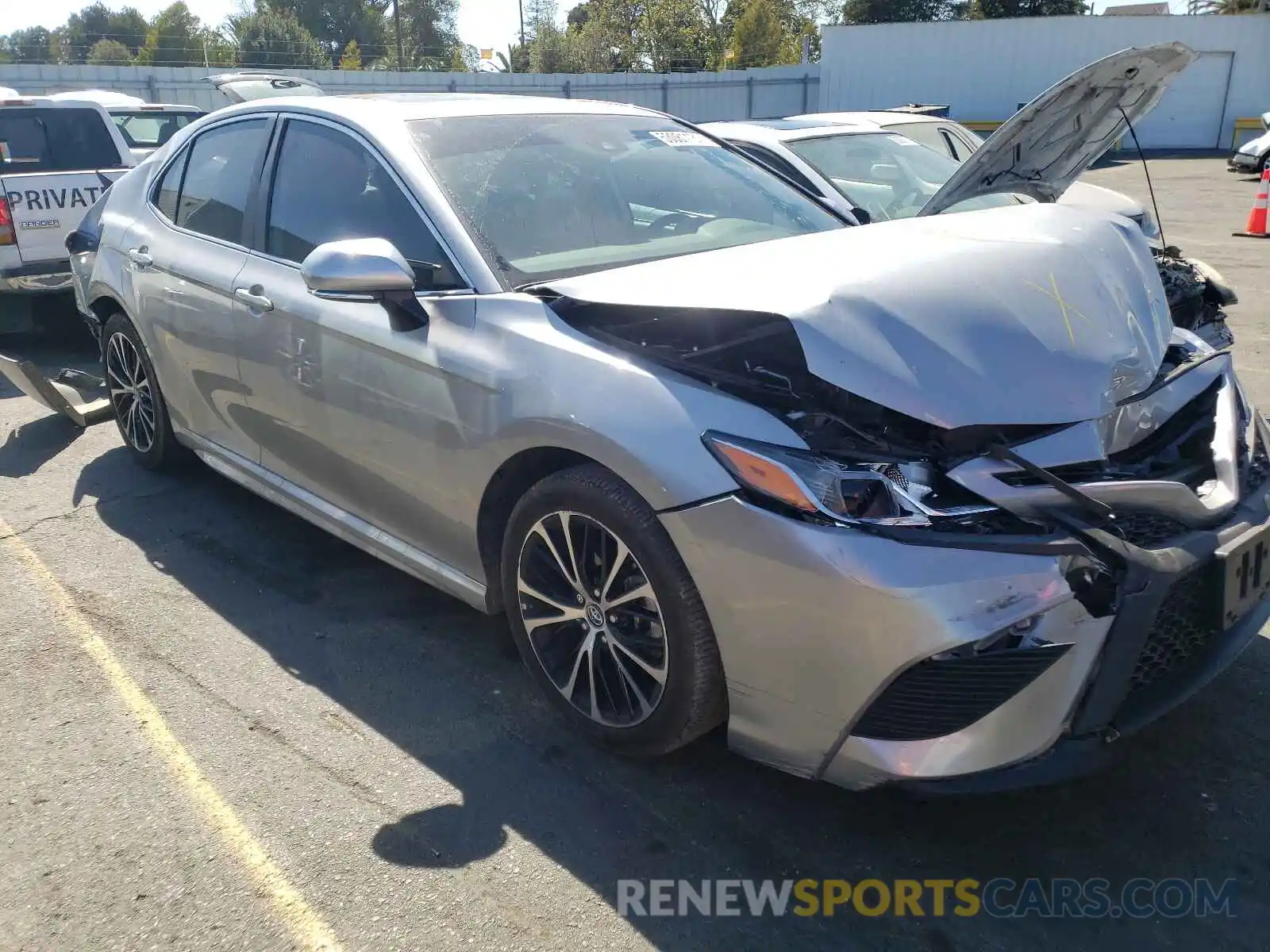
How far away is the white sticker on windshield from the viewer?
161 inches

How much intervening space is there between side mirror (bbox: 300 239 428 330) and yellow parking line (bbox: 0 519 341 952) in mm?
1416

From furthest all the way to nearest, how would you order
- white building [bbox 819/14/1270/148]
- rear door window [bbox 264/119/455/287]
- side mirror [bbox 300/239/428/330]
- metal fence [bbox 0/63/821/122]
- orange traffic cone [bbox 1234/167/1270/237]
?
white building [bbox 819/14/1270/148] → metal fence [bbox 0/63/821/122] → orange traffic cone [bbox 1234/167/1270/237] → rear door window [bbox 264/119/455/287] → side mirror [bbox 300/239/428/330]

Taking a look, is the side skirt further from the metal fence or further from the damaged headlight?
the metal fence

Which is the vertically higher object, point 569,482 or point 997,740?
point 569,482

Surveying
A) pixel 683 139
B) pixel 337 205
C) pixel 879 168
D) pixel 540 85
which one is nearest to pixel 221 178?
pixel 337 205

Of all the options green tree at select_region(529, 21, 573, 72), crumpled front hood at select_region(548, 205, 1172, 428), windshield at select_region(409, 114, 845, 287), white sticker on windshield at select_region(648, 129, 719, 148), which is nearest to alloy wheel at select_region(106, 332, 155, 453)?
windshield at select_region(409, 114, 845, 287)

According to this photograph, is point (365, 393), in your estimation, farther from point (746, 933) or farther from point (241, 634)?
point (746, 933)

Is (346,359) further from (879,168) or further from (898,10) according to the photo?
(898,10)

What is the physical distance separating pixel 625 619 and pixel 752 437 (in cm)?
65

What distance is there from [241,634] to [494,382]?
60.8 inches

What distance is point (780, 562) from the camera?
2.34 meters

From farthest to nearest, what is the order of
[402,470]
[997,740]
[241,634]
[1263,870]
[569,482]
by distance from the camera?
[241,634], [402,470], [569,482], [1263,870], [997,740]

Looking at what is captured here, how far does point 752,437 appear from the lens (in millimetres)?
2459

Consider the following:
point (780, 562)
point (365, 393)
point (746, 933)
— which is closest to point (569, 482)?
point (780, 562)
